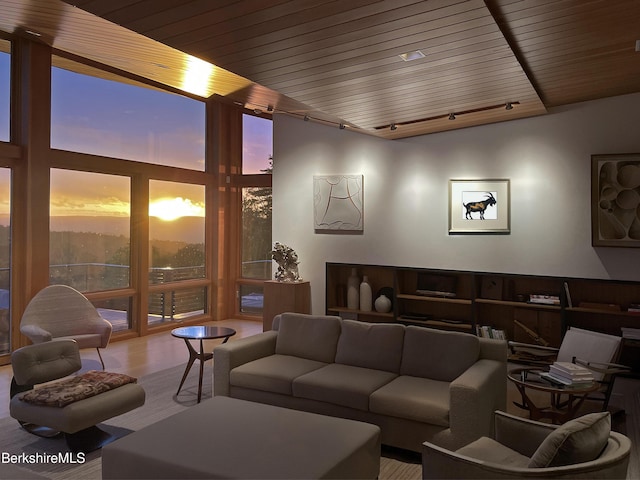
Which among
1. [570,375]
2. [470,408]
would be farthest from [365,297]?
[470,408]

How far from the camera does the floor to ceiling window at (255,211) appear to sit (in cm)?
873

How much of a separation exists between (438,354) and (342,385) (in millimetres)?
801

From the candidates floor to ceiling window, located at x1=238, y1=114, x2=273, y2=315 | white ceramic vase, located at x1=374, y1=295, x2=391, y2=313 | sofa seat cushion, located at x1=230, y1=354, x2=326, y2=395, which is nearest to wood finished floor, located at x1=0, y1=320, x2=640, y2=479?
floor to ceiling window, located at x1=238, y1=114, x2=273, y2=315

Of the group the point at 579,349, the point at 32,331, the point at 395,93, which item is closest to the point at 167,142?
the point at 32,331

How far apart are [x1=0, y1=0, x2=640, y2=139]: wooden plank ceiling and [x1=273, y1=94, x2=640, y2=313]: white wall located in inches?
12.6

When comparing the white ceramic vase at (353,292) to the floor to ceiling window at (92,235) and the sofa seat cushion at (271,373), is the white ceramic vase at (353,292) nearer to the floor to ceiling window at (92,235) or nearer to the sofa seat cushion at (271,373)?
the sofa seat cushion at (271,373)

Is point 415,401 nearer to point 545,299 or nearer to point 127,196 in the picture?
point 545,299

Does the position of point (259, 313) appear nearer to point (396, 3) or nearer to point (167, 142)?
point (167, 142)

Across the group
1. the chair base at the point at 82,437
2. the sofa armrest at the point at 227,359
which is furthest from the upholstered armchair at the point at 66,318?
the sofa armrest at the point at 227,359

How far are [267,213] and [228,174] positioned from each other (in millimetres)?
943

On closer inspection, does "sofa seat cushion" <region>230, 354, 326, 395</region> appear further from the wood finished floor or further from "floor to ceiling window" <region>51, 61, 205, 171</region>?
"floor to ceiling window" <region>51, 61, 205, 171</region>

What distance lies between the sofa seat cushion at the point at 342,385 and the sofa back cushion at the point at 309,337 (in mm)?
357

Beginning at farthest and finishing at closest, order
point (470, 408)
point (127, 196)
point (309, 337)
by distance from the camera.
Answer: point (127, 196) < point (309, 337) < point (470, 408)

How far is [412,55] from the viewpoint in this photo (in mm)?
3750
